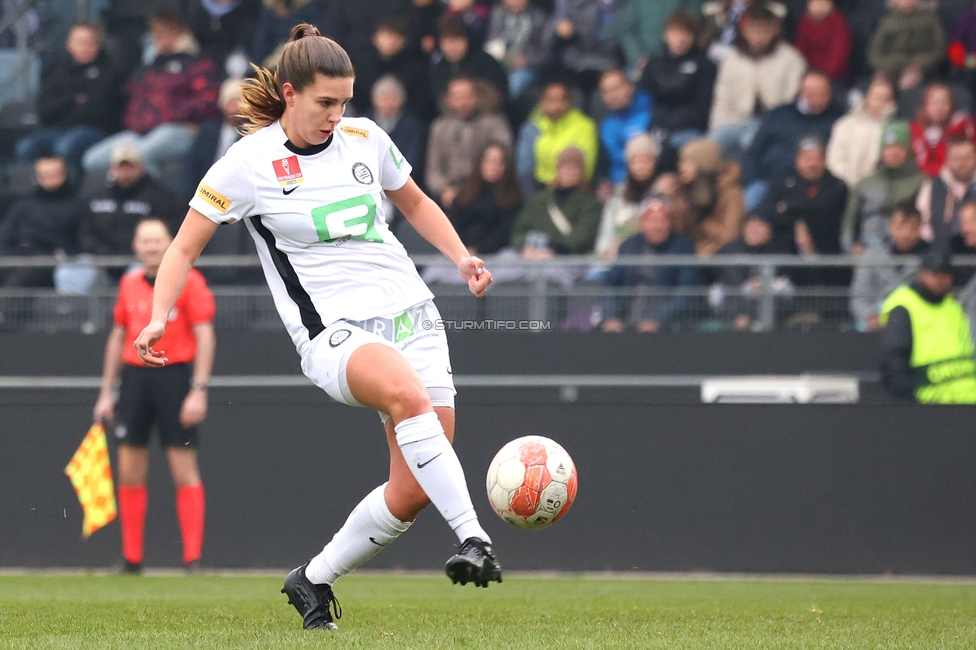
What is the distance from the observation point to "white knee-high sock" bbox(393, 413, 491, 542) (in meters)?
5.23

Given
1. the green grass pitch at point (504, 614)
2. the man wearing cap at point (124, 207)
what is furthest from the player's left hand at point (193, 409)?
the man wearing cap at point (124, 207)

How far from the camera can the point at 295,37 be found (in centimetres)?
554

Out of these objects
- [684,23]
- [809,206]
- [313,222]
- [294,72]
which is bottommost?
[313,222]

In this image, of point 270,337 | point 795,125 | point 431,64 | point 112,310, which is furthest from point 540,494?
point 431,64

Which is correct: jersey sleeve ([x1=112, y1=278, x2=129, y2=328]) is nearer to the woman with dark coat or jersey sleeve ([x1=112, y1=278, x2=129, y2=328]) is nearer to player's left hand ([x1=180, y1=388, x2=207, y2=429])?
player's left hand ([x1=180, y1=388, x2=207, y2=429])

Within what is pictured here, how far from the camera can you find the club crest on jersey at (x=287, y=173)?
545 centimetres

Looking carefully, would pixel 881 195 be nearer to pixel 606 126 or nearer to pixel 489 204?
pixel 606 126

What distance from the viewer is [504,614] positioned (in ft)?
21.1

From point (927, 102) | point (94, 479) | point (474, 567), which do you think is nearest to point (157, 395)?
point (94, 479)

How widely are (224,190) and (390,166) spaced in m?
0.71

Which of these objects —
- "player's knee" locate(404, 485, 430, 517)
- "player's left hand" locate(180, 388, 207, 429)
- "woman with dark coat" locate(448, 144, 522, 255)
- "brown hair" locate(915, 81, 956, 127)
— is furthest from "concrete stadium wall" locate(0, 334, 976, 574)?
"player's knee" locate(404, 485, 430, 517)

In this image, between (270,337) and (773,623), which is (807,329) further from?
(773,623)

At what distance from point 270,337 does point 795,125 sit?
490 cm

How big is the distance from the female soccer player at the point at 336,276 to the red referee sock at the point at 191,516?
3.85m
